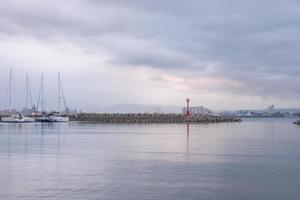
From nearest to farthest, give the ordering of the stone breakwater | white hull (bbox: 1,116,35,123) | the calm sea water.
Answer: the calm sea water, white hull (bbox: 1,116,35,123), the stone breakwater

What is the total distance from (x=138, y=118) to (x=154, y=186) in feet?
344

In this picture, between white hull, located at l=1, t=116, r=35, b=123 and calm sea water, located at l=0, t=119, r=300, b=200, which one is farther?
white hull, located at l=1, t=116, r=35, b=123

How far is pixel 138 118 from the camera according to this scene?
405 ft

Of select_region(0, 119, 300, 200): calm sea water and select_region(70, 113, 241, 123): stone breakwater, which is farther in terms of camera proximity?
select_region(70, 113, 241, 123): stone breakwater

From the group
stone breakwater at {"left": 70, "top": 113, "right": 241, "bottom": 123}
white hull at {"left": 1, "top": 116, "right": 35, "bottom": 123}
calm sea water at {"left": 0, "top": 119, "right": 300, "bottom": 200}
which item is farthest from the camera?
stone breakwater at {"left": 70, "top": 113, "right": 241, "bottom": 123}

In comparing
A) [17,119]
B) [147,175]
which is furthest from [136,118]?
[147,175]

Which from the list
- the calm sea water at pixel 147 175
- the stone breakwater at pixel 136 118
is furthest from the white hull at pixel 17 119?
the calm sea water at pixel 147 175

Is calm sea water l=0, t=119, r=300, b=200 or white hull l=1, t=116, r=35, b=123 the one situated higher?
white hull l=1, t=116, r=35, b=123

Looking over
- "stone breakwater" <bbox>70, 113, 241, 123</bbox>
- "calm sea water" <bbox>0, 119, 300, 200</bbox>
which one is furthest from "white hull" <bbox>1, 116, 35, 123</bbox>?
"calm sea water" <bbox>0, 119, 300, 200</bbox>

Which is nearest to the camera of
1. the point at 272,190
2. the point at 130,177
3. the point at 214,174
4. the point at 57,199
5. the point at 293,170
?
the point at 57,199

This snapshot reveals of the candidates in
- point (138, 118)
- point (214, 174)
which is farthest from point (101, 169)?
point (138, 118)

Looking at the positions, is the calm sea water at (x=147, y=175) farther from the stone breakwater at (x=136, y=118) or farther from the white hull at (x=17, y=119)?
the stone breakwater at (x=136, y=118)

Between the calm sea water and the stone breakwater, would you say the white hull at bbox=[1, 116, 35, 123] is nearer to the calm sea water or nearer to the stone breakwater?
the stone breakwater

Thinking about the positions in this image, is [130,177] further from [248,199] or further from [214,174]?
[248,199]
